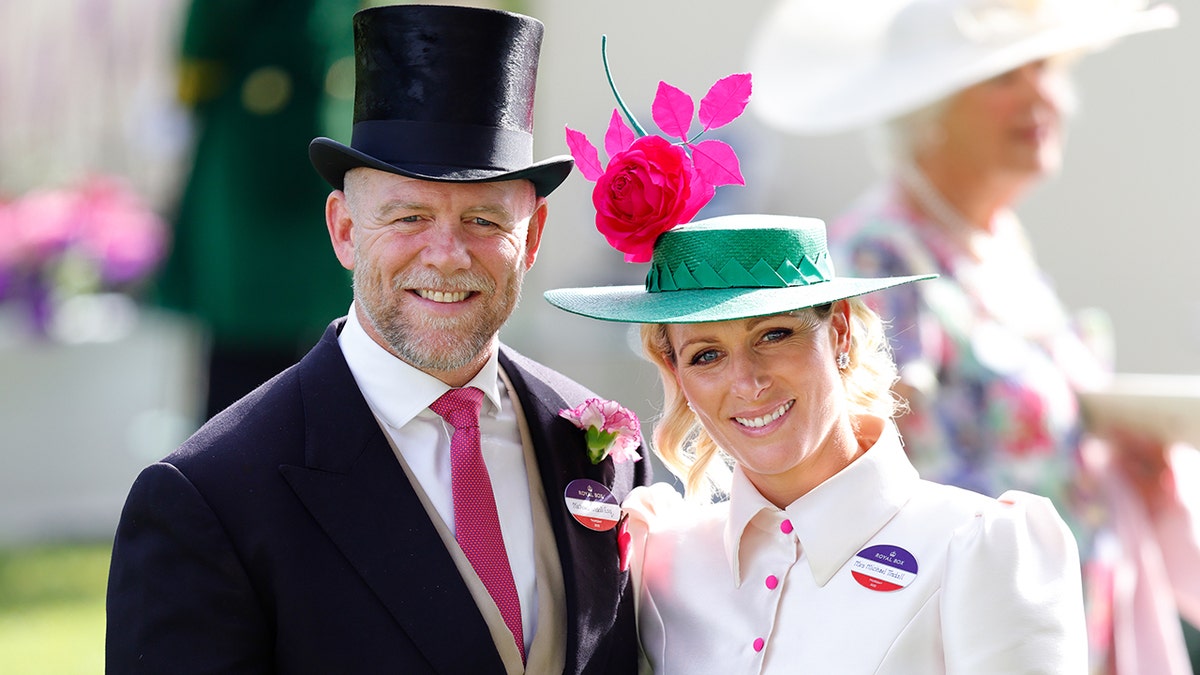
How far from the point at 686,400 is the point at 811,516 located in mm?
400

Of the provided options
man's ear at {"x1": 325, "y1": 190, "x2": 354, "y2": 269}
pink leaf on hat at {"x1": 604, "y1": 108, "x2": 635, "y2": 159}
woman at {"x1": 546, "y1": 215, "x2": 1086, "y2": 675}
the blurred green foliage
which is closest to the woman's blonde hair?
woman at {"x1": 546, "y1": 215, "x2": 1086, "y2": 675}

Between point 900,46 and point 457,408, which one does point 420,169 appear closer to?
point 457,408

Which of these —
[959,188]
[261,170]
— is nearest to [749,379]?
[959,188]

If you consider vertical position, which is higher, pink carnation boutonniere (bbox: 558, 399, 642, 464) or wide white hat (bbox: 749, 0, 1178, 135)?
wide white hat (bbox: 749, 0, 1178, 135)

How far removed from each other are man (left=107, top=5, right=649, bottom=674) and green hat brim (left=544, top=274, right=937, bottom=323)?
19cm

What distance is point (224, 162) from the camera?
16.9 feet

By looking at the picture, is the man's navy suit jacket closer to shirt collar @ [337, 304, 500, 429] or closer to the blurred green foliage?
shirt collar @ [337, 304, 500, 429]

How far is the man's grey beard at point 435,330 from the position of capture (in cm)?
265

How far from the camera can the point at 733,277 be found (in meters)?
2.61

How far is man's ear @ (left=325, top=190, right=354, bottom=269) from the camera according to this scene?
110 inches

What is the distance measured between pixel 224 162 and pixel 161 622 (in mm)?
3073

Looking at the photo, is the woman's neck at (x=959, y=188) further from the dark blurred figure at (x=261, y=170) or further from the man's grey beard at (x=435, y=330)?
the man's grey beard at (x=435, y=330)

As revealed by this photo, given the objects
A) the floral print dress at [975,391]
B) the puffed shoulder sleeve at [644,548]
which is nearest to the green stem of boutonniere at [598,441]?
the puffed shoulder sleeve at [644,548]

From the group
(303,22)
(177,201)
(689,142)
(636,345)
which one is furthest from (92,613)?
(689,142)
